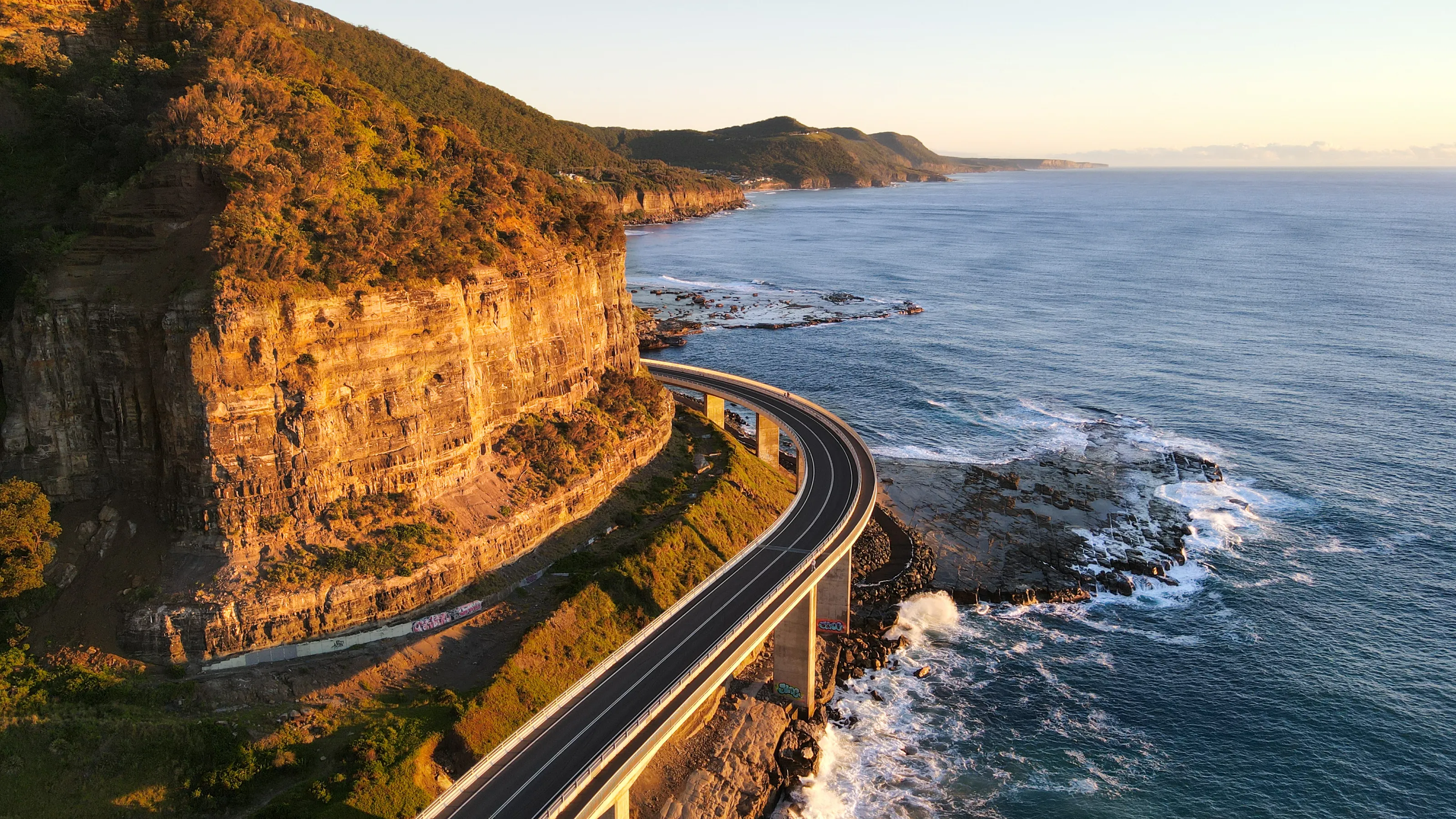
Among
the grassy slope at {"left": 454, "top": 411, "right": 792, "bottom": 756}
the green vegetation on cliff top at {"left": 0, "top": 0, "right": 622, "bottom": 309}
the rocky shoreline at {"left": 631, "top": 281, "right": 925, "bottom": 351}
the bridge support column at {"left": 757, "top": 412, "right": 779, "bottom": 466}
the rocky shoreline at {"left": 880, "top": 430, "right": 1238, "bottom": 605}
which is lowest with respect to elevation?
the rocky shoreline at {"left": 880, "top": 430, "right": 1238, "bottom": 605}

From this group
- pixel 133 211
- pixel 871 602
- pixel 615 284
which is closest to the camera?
pixel 133 211

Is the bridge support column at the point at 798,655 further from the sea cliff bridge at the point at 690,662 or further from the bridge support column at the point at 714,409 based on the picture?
the bridge support column at the point at 714,409

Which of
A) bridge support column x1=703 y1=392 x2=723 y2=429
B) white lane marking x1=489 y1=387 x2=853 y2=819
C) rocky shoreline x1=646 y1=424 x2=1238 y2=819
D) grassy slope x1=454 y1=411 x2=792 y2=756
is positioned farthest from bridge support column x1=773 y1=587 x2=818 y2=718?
bridge support column x1=703 y1=392 x2=723 y2=429

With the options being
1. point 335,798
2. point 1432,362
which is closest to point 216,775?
point 335,798

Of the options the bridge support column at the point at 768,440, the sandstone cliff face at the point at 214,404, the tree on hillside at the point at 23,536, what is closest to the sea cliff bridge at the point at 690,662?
the bridge support column at the point at 768,440

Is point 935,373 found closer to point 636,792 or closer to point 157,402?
point 636,792

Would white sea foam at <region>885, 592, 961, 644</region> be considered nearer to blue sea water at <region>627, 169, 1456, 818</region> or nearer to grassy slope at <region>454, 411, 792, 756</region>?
blue sea water at <region>627, 169, 1456, 818</region>

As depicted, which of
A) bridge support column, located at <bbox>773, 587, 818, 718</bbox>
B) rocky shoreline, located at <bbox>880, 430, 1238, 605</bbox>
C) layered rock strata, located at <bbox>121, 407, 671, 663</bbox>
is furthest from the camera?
rocky shoreline, located at <bbox>880, 430, 1238, 605</bbox>
